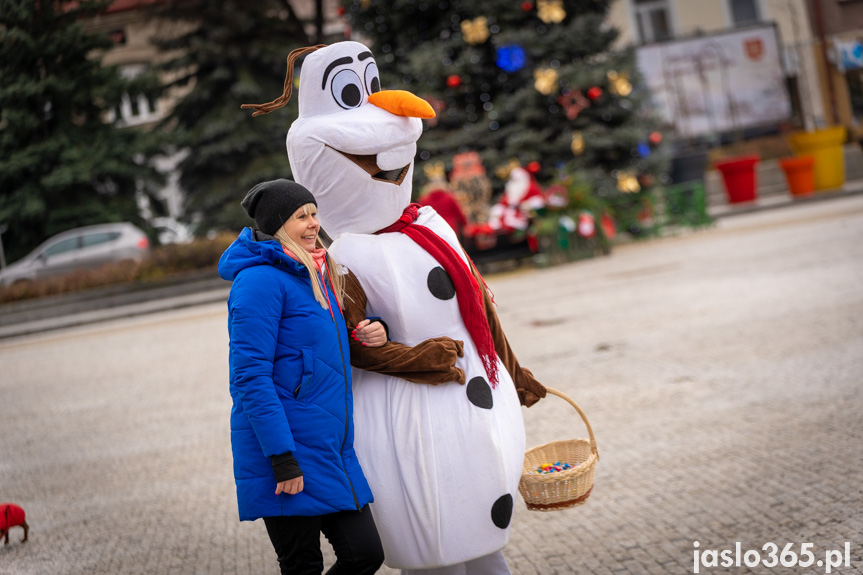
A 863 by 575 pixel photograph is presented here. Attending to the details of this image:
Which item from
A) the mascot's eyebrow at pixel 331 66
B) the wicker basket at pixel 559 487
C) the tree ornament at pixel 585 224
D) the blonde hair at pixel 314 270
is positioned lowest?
the tree ornament at pixel 585 224

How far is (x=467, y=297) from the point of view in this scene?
308 cm

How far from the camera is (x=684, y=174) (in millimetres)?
21969

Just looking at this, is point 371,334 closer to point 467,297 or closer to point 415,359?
point 415,359

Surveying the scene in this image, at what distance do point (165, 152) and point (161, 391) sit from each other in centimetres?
1785

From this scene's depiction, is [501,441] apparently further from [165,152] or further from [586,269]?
[165,152]

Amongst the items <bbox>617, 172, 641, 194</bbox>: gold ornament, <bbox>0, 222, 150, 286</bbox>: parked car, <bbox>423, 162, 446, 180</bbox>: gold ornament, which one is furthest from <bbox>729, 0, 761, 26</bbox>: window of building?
<bbox>0, 222, 150, 286</bbox>: parked car

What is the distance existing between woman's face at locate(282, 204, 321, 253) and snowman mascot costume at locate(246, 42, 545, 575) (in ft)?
0.66

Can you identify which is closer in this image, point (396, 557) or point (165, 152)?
point (396, 557)

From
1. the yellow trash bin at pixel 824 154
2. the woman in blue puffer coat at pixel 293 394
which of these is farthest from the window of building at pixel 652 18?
the woman in blue puffer coat at pixel 293 394

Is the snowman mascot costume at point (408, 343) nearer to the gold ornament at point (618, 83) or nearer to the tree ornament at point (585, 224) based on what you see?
the tree ornament at point (585, 224)

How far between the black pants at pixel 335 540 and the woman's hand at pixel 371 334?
51cm

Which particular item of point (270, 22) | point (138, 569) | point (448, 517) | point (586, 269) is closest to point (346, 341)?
point (448, 517)

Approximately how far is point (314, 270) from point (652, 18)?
28116 mm

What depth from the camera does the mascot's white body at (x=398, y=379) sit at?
9.41ft
